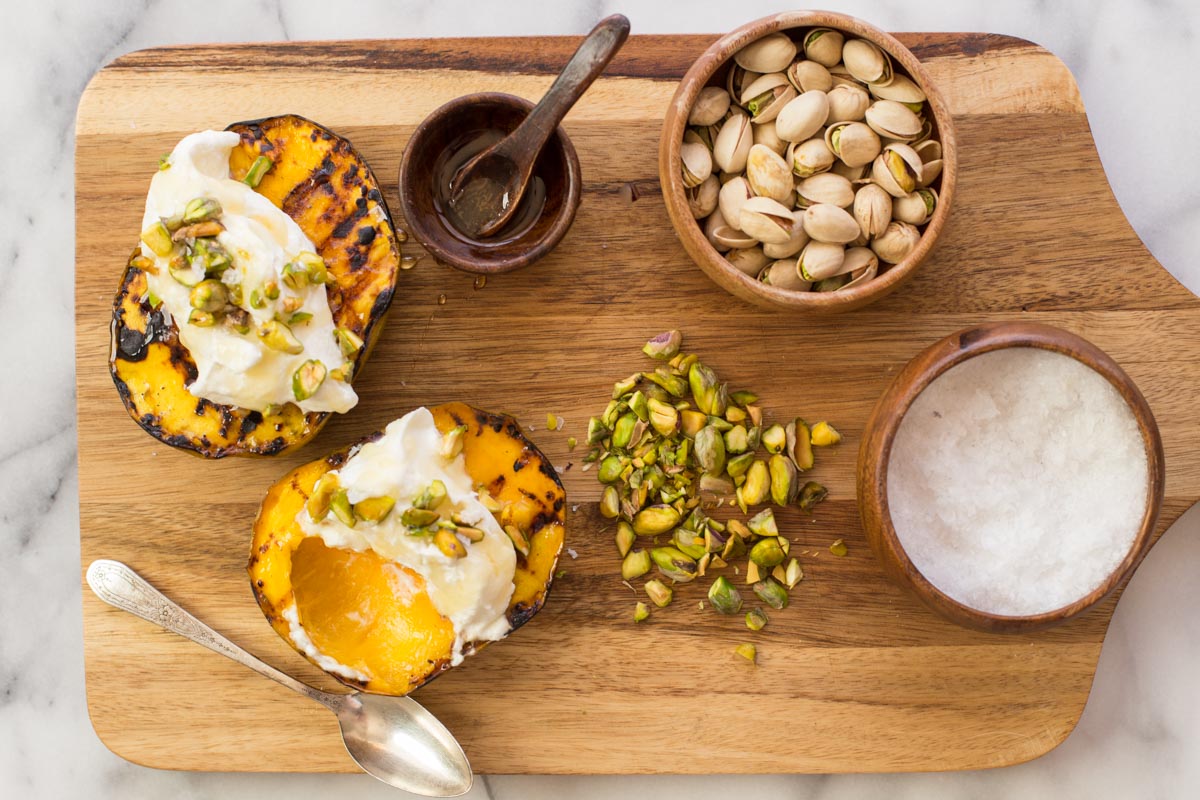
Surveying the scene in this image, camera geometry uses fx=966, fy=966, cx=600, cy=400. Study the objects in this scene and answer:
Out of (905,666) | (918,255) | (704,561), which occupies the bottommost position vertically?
(905,666)

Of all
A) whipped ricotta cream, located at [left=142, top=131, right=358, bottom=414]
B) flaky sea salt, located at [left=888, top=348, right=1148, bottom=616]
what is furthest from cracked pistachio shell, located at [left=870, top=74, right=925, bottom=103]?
whipped ricotta cream, located at [left=142, top=131, right=358, bottom=414]

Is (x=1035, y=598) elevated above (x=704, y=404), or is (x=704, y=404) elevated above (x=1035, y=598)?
(x=704, y=404)

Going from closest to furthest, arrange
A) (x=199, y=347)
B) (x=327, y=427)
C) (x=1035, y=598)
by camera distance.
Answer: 1. (x=199, y=347)
2. (x=1035, y=598)
3. (x=327, y=427)

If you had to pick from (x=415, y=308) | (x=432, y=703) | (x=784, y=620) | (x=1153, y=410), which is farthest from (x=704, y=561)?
(x=1153, y=410)

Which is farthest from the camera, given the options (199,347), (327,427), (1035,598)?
(327,427)

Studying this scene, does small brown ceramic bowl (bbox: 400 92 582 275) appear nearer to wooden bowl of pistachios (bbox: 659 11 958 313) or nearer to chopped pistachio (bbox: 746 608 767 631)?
wooden bowl of pistachios (bbox: 659 11 958 313)

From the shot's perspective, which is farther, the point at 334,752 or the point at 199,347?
the point at 334,752

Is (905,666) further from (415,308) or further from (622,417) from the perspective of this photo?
(415,308)

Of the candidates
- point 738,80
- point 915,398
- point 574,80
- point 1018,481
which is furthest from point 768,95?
point 1018,481
